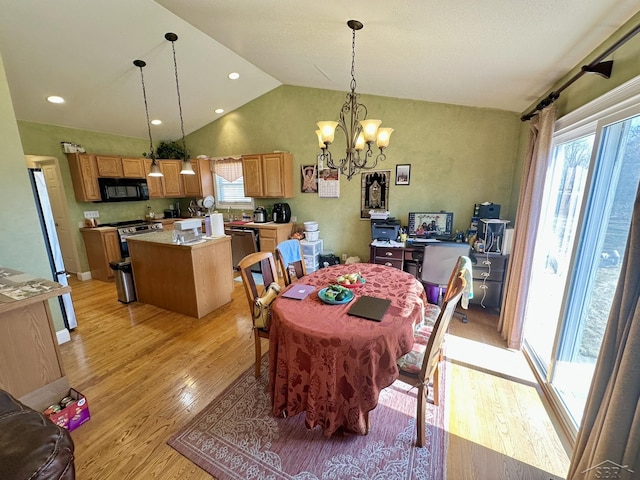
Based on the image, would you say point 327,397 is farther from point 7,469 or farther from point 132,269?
point 132,269

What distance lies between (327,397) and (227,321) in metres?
1.98

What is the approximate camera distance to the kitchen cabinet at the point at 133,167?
4799 millimetres

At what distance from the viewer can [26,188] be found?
2398 mm

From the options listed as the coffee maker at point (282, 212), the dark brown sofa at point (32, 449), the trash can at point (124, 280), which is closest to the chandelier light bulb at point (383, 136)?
the dark brown sofa at point (32, 449)

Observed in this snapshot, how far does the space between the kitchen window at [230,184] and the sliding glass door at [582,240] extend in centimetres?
458

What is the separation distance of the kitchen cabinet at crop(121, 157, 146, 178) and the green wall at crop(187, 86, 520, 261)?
Result: 5.74 ft

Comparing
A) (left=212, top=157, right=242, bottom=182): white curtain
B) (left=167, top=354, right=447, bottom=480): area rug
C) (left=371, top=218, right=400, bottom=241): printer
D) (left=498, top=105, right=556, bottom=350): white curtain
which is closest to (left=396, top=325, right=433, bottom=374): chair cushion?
(left=167, top=354, right=447, bottom=480): area rug

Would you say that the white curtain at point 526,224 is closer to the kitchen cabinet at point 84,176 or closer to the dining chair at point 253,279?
the dining chair at point 253,279

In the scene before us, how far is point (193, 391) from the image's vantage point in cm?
208

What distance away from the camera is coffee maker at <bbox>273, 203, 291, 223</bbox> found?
184 inches

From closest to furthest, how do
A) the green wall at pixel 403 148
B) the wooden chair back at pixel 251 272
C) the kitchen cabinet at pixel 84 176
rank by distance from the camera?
the wooden chair back at pixel 251 272, the green wall at pixel 403 148, the kitchen cabinet at pixel 84 176

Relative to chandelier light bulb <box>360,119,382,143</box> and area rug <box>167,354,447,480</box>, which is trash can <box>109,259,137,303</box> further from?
chandelier light bulb <box>360,119,382,143</box>

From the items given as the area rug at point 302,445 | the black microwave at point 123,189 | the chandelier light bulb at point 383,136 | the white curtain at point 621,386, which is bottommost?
the area rug at point 302,445

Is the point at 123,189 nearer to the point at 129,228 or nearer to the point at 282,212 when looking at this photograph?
the point at 129,228
